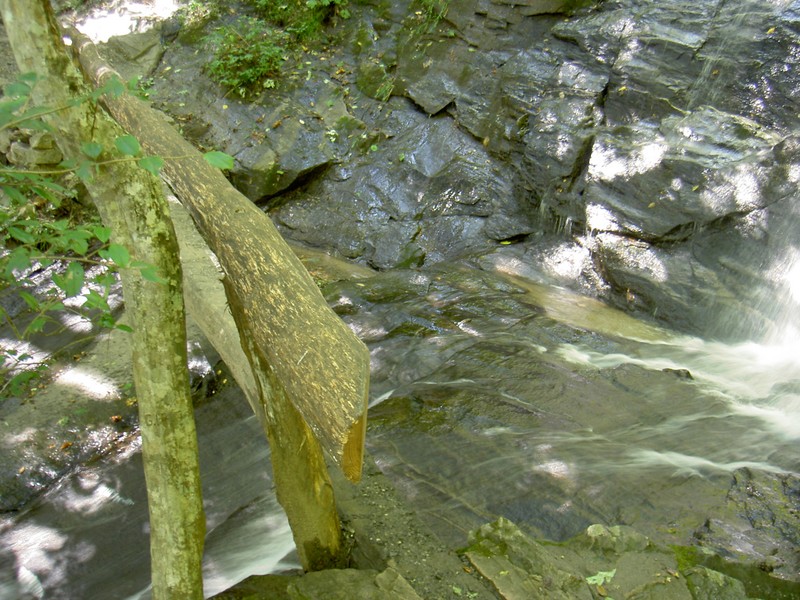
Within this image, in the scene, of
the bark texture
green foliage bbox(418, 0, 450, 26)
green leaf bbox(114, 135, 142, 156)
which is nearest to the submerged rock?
the bark texture

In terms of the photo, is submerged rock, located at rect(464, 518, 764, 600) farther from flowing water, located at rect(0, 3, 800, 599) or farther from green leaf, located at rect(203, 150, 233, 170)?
green leaf, located at rect(203, 150, 233, 170)

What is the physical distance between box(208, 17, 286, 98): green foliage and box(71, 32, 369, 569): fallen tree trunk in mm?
7134

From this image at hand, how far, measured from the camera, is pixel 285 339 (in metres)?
2.00

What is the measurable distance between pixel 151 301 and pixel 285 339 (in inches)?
26.3

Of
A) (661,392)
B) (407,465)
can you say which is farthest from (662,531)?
(661,392)

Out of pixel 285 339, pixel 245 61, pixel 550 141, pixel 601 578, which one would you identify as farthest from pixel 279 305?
pixel 245 61

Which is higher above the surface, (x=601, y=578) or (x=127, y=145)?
(x=127, y=145)

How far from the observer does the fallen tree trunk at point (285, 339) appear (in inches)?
73.0

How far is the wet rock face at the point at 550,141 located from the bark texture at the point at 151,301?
580cm

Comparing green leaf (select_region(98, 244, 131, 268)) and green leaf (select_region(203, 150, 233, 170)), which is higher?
green leaf (select_region(203, 150, 233, 170))

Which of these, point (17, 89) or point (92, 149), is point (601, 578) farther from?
point (17, 89)

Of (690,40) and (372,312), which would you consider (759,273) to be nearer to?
(690,40)

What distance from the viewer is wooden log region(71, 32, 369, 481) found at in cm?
184

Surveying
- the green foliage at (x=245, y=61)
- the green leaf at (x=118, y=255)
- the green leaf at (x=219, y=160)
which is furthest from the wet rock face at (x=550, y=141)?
the green leaf at (x=118, y=255)
